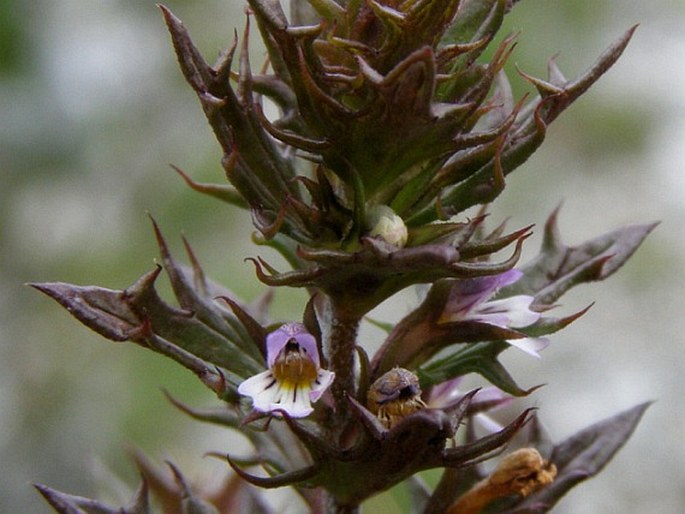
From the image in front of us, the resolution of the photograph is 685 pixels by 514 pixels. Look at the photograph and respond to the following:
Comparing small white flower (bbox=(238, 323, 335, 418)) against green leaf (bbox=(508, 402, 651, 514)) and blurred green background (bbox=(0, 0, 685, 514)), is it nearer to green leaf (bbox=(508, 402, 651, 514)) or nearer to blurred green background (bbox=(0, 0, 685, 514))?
green leaf (bbox=(508, 402, 651, 514))

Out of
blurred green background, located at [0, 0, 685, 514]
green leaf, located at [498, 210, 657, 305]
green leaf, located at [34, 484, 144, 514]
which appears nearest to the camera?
green leaf, located at [34, 484, 144, 514]

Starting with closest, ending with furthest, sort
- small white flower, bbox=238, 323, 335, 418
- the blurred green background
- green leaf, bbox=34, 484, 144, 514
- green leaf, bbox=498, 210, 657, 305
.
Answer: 1. small white flower, bbox=238, 323, 335, 418
2. green leaf, bbox=34, 484, 144, 514
3. green leaf, bbox=498, 210, 657, 305
4. the blurred green background

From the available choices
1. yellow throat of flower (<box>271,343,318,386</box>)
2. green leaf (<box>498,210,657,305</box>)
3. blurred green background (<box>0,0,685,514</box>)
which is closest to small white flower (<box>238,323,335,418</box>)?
yellow throat of flower (<box>271,343,318,386</box>)

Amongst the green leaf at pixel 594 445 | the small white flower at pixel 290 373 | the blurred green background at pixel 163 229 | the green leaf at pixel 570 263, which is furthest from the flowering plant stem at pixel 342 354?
the blurred green background at pixel 163 229

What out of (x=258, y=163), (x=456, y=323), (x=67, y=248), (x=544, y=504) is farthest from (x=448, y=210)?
(x=67, y=248)

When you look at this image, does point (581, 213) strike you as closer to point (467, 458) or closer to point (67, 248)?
point (67, 248)
